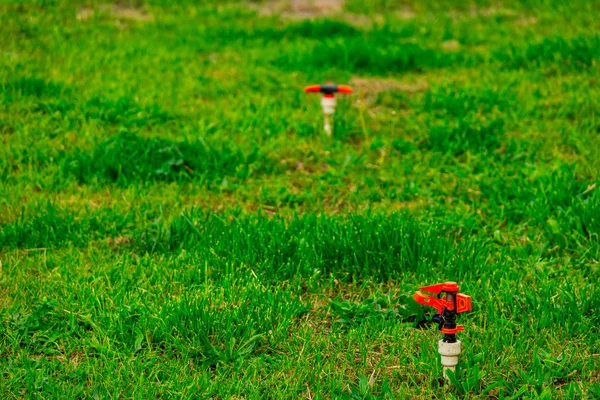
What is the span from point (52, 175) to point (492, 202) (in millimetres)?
3171

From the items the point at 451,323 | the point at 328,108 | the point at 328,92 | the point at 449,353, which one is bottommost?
the point at 449,353

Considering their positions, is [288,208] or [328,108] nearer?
[288,208]

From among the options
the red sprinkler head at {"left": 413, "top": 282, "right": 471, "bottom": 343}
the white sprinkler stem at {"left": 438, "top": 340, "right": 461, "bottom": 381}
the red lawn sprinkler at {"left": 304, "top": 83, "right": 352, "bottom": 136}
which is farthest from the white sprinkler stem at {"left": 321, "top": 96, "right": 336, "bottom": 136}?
the white sprinkler stem at {"left": 438, "top": 340, "right": 461, "bottom": 381}

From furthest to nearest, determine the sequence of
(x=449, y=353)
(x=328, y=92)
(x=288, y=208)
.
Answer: (x=328, y=92) → (x=288, y=208) → (x=449, y=353)

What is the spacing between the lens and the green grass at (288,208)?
3619 mm

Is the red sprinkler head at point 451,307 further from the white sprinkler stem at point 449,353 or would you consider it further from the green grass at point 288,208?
the green grass at point 288,208

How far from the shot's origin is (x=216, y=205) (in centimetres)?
546

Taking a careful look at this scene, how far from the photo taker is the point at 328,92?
6473 mm

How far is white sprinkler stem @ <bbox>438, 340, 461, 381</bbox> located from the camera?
10.9 ft

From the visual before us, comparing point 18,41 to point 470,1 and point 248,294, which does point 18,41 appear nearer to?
point 248,294

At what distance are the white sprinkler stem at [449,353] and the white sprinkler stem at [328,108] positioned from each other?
11.3ft

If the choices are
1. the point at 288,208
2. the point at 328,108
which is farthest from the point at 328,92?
the point at 288,208

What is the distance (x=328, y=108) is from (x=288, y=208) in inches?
55.6

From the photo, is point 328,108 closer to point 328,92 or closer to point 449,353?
point 328,92
